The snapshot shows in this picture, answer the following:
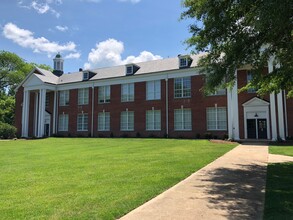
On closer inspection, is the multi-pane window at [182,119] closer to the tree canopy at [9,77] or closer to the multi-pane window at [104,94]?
the multi-pane window at [104,94]

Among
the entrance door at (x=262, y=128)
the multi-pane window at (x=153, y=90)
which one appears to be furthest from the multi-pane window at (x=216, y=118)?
the multi-pane window at (x=153, y=90)

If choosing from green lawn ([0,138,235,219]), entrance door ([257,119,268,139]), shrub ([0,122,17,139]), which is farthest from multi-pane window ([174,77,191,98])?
shrub ([0,122,17,139])

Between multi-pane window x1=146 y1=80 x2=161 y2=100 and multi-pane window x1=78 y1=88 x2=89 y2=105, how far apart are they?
10051mm

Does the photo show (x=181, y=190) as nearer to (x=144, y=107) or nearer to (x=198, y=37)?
(x=198, y=37)

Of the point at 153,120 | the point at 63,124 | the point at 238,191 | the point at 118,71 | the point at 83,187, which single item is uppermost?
the point at 118,71

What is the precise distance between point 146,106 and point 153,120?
1954 millimetres

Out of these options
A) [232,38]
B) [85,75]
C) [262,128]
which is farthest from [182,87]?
[232,38]

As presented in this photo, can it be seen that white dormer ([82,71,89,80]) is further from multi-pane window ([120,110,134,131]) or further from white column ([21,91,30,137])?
white column ([21,91,30,137])

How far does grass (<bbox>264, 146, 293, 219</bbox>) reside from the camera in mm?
5848

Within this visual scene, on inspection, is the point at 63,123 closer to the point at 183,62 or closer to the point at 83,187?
the point at 183,62

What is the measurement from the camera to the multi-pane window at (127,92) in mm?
37125

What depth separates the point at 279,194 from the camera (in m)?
7.43

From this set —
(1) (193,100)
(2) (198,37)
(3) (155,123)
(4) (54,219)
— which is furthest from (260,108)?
(4) (54,219)

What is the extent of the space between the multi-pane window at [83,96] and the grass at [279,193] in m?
32.8
